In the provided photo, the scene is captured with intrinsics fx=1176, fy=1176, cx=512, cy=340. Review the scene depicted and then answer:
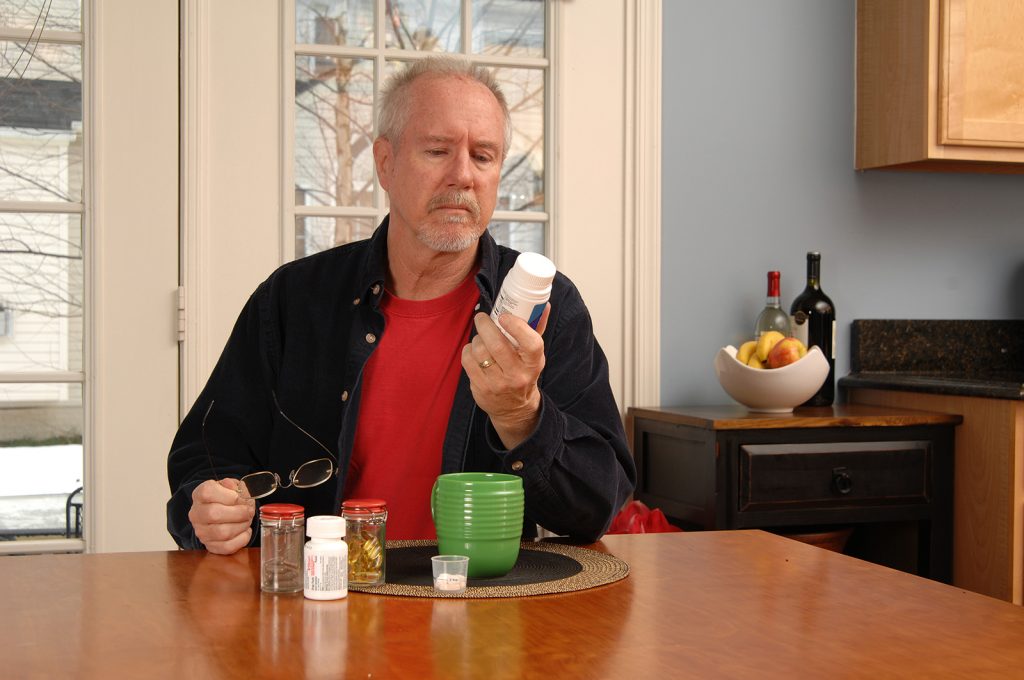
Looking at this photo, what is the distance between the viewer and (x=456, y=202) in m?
1.79

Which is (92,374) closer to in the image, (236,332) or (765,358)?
(236,332)

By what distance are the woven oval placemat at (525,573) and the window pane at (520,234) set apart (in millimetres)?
1541

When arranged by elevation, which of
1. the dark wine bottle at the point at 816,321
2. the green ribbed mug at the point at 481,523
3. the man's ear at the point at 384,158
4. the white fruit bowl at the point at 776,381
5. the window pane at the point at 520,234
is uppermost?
the man's ear at the point at 384,158

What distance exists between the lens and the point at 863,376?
121 inches

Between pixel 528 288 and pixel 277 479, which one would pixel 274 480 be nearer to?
pixel 277 479

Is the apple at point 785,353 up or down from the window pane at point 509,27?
down

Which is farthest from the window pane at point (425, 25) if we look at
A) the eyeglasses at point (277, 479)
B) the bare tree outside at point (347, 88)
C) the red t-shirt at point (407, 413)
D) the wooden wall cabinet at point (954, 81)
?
the eyeglasses at point (277, 479)

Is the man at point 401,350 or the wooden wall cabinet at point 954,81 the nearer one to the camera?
the man at point 401,350

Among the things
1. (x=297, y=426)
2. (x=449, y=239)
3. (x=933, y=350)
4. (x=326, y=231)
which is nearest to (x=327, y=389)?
(x=297, y=426)

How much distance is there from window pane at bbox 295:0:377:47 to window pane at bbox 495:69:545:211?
0.35m

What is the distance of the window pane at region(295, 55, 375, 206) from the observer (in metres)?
2.79

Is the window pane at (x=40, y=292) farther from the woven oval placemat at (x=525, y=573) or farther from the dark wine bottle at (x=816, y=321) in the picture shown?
the dark wine bottle at (x=816, y=321)

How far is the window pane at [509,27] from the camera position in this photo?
9.48ft

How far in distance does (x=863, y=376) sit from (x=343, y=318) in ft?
5.63
